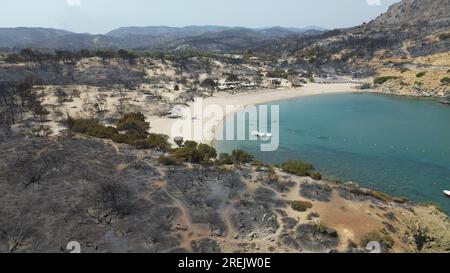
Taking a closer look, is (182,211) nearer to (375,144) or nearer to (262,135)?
(262,135)

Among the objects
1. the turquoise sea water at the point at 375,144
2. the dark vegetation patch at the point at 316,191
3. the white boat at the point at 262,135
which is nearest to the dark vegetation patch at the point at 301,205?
the dark vegetation patch at the point at 316,191

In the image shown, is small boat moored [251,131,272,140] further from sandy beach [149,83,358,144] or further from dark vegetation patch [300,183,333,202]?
dark vegetation patch [300,183,333,202]

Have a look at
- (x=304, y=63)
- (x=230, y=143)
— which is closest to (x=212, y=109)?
(x=230, y=143)

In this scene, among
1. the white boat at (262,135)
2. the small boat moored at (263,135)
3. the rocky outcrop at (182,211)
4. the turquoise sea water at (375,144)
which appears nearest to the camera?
the rocky outcrop at (182,211)

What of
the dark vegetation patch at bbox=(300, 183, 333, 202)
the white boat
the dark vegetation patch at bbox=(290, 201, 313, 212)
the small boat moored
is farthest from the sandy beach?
the dark vegetation patch at bbox=(290, 201, 313, 212)

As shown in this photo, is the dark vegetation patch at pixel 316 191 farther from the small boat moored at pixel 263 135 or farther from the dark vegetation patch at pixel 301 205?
the small boat moored at pixel 263 135
